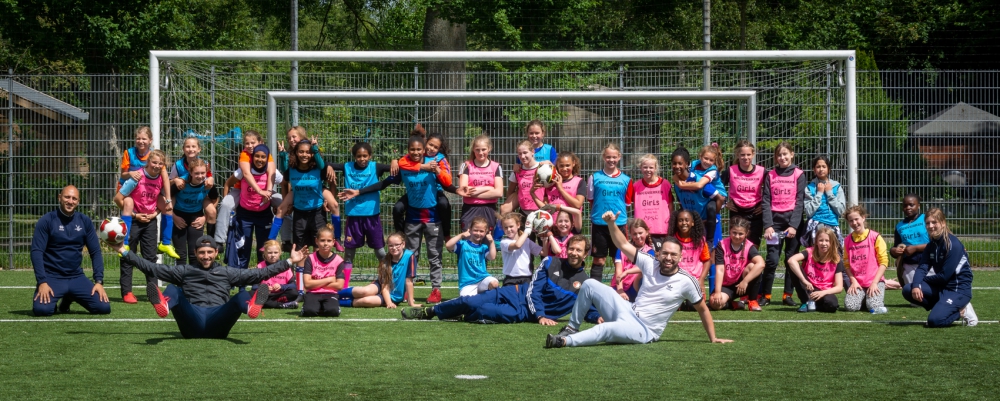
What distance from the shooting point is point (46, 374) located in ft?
19.9

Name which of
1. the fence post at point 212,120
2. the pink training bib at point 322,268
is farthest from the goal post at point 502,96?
the pink training bib at point 322,268

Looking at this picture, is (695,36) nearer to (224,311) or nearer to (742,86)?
(742,86)

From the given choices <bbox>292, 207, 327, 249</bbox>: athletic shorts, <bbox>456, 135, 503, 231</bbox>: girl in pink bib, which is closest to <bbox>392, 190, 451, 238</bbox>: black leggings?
<bbox>456, 135, 503, 231</bbox>: girl in pink bib

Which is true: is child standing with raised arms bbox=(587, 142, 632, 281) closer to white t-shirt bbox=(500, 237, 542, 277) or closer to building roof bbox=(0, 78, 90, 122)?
white t-shirt bbox=(500, 237, 542, 277)

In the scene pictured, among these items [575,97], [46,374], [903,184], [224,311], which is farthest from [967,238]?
[46,374]

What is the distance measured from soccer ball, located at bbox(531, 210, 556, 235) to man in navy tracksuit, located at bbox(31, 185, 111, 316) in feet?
12.6

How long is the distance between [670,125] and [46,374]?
8.32 metres

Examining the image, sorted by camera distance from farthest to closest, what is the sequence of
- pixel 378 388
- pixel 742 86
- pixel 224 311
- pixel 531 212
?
1. pixel 742 86
2. pixel 531 212
3. pixel 224 311
4. pixel 378 388

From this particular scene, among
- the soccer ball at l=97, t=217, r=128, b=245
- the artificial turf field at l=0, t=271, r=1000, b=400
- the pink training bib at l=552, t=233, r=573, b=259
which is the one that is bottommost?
the artificial turf field at l=0, t=271, r=1000, b=400

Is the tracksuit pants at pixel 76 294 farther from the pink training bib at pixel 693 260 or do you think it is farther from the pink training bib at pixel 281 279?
the pink training bib at pixel 693 260

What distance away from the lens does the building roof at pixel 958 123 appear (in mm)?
12898

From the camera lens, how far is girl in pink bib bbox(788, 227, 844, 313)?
30.8 ft

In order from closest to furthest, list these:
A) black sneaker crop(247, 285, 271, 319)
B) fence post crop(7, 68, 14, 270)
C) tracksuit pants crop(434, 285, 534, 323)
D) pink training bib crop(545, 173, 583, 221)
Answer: black sneaker crop(247, 285, 271, 319) → tracksuit pants crop(434, 285, 534, 323) → pink training bib crop(545, 173, 583, 221) → fence post crop(7, 68, 14, 270)

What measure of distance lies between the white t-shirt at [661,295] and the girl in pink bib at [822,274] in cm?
241
